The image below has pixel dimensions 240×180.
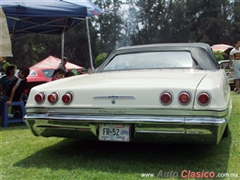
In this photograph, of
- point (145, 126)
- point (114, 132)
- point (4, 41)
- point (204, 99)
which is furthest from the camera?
point (4, 41)

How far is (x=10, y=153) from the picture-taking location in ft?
12.6

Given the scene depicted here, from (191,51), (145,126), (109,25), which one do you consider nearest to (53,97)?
(145,126)

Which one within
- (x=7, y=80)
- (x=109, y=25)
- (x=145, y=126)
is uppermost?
(x=145, y=126)

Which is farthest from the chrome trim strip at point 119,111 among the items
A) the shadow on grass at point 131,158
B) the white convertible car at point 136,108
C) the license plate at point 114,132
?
the shadow on grass at point 131,158

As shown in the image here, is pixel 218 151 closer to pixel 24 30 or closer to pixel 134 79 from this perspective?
pixel 134 79

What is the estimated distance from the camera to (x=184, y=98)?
275 cm

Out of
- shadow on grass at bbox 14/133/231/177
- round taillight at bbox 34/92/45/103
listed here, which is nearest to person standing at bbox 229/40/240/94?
shadow on grass at bbox 14/133/231/177

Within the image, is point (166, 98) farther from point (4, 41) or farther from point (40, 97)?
point (4, 41)

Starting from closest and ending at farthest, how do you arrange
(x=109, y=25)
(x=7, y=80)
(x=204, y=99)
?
(x=204, y=99)
(x=7, y=80)
(x=109, y=25)

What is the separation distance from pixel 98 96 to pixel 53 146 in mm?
1415

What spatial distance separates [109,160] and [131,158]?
245 mm

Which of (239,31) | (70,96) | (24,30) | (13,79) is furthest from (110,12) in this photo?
(70,96)

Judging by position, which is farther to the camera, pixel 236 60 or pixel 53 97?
pixel 236 60

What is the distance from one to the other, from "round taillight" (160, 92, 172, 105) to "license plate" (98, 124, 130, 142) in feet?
1.42
